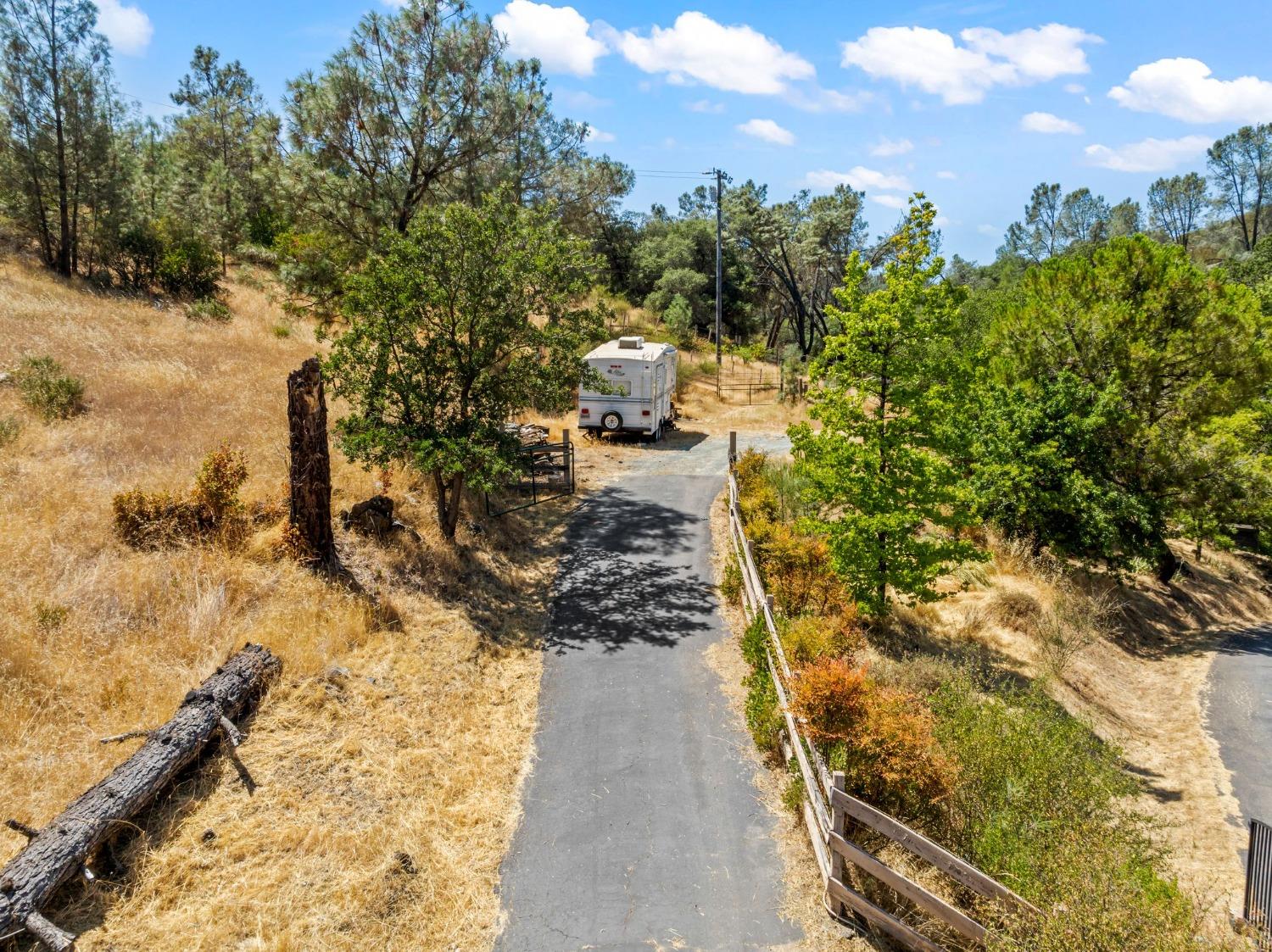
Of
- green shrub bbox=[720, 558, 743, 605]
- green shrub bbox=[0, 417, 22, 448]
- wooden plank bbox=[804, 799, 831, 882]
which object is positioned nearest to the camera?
wooden plank bbox=[804, 799, 831, 882]

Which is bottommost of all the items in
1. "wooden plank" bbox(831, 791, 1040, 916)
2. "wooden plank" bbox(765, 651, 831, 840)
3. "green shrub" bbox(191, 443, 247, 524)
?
"wooden plank" bbox(765, 651, 831, 840)

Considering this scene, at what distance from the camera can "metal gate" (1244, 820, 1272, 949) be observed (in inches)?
293

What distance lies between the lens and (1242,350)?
20.4m

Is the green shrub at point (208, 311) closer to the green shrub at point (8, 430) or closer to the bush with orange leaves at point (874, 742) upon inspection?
the green shrub at point (8, 430)

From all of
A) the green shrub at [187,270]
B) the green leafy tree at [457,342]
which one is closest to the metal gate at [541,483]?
the green leafy tree at [457,342]

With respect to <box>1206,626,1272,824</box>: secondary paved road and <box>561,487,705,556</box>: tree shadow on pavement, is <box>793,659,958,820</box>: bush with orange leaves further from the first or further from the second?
<box>1206,626,1272,824</box>: secondary paved road

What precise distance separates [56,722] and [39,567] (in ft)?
11.4

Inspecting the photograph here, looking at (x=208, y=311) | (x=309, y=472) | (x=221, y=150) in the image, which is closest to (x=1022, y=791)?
(x=309, y=472)

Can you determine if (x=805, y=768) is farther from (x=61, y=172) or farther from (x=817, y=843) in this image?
(x=61, y=172)

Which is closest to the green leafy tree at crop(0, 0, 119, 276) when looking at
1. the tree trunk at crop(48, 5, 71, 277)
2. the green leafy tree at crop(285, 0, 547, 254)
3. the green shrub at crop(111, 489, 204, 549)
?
the tree trunk at crop(48, 5, 71, 277)

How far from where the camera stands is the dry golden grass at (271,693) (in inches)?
263

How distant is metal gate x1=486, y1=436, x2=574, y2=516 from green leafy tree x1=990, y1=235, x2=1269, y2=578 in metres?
→ 12.6

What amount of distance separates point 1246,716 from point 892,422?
1156 cm

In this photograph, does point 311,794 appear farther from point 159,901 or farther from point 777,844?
point 777,844
